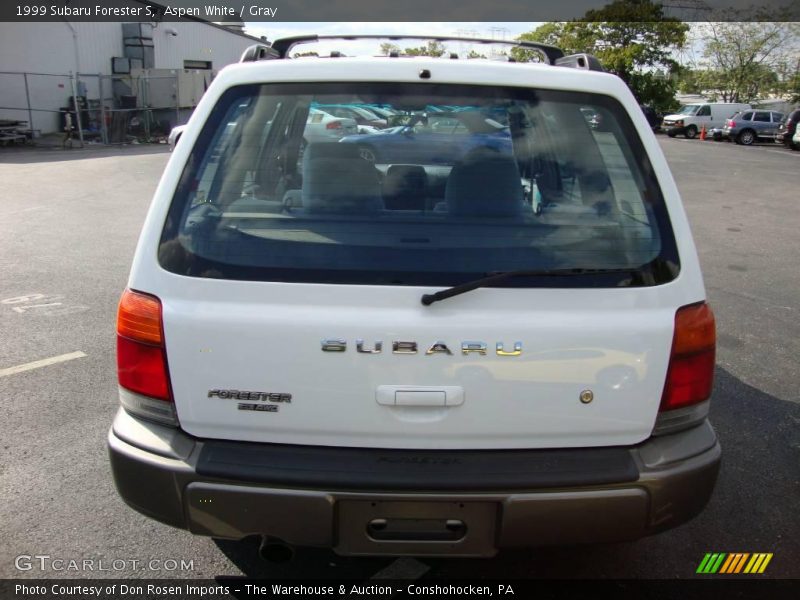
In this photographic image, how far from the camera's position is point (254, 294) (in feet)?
6.77

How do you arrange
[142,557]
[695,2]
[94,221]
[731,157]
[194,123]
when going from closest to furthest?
[194,123] → [142,557] → [94,221] → [731,157] → [695,2]

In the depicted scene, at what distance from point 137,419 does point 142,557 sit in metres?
0.81

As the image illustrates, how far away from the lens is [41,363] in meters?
4.58

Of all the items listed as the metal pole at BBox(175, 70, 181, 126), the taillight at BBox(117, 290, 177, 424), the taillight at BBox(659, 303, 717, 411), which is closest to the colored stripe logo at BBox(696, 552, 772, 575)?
the taillight at BBox(659, 303, 717, 411)

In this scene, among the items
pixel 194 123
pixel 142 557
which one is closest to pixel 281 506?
pixel 142 557

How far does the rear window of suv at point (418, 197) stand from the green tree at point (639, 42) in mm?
46653

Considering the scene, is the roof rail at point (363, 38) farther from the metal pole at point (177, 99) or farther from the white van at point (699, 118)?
the white van at point (699, 118)

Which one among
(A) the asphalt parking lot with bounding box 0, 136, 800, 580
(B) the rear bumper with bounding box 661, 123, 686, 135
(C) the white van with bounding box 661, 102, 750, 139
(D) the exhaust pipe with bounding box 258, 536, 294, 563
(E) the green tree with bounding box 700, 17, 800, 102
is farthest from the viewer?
(E) the green tree with bounding box 700, 17, 800, 102

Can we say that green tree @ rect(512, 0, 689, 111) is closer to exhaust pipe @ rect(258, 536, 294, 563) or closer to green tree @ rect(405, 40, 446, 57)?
green tree @ rect(405, 40, 446, 57)

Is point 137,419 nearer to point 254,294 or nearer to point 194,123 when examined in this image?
point 254,294

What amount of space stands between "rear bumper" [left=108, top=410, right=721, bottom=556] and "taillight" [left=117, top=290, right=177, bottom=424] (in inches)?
4.2

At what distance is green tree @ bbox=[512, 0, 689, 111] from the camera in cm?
4519

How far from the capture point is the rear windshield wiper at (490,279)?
202 centimetres

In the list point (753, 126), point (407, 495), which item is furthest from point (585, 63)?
point (753, 126)
